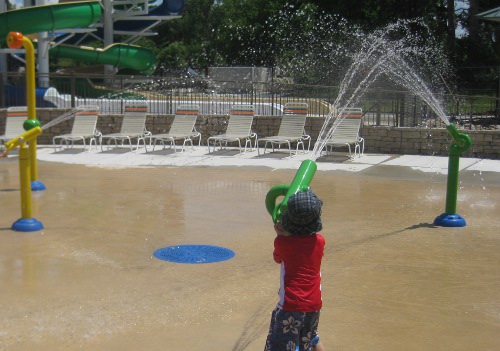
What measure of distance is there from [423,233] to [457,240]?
483 mm

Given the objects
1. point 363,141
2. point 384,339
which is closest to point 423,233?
point 384,339

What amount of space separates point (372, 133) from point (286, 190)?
41.2 feet

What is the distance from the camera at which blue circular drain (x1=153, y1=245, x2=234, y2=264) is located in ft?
23.2

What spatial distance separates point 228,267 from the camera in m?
6.82

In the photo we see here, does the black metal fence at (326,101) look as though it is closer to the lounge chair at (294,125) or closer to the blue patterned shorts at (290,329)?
the lounge chair at (294,125)

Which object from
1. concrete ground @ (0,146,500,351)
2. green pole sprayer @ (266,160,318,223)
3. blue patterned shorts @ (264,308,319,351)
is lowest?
concrete ground @ (0,146,500,351)

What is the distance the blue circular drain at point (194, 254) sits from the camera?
7082 mm

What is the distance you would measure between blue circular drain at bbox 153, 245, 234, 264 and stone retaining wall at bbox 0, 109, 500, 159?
30.4 feet

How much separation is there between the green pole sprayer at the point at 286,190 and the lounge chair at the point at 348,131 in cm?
1098

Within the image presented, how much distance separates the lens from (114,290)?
237 inches

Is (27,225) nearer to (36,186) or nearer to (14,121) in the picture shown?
(36,186)

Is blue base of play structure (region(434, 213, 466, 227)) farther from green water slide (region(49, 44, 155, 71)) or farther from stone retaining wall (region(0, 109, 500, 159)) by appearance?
green water slide (region(49, 44, 155, 71))

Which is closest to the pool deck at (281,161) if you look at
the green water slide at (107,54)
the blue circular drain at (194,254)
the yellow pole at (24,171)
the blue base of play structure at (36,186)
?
the blue base of play structure at (36,186)

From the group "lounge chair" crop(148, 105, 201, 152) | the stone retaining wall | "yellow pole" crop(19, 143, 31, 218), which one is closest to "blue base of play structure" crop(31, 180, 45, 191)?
"yellow pole" crop(19, 143, 31, 218)
